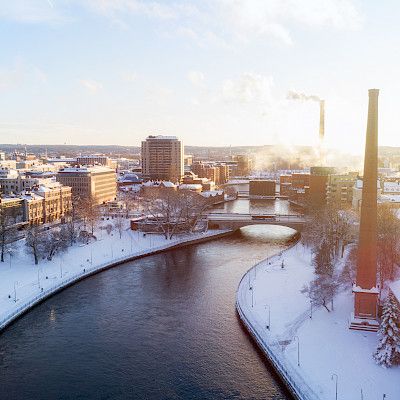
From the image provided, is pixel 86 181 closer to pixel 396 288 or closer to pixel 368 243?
pixel 396 288

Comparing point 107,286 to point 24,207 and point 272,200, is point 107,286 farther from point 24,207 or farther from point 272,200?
point 272,200

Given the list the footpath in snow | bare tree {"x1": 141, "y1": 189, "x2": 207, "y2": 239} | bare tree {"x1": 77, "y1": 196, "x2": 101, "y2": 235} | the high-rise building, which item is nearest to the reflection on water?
bare tree {"x1": 141, "y1": 189, "x2": 207, "y2": 239}

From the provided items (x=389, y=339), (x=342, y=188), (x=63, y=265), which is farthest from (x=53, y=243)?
(x=342, y=188)

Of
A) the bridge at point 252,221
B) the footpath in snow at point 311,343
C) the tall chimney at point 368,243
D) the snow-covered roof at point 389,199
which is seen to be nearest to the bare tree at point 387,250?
the footpath in snow at point 311,343

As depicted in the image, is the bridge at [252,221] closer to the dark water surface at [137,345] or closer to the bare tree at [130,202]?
the bare tree at [130,202]

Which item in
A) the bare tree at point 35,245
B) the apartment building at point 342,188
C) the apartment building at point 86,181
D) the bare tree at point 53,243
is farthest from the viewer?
the apartment building at point 86,181
